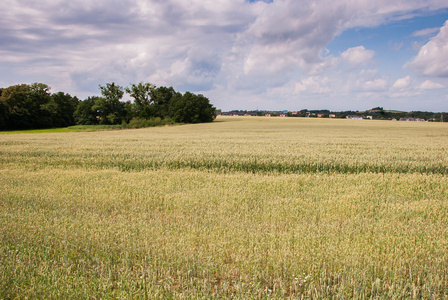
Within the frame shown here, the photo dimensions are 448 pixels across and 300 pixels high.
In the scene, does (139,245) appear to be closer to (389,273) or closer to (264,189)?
(389,273)

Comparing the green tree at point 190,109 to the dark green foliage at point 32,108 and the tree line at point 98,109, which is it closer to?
the tree line at point 98,109

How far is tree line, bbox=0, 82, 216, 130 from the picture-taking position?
7838cm

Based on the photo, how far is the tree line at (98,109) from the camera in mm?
78375

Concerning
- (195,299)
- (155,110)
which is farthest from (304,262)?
(155,110)

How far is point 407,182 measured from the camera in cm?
903

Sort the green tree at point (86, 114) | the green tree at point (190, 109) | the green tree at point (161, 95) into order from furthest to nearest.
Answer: the green tree at point (161, 95)
the green tree at point (86, 114)
the green tree at point (190, 109)

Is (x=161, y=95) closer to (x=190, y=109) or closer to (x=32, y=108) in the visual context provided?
(x=190, y=109)

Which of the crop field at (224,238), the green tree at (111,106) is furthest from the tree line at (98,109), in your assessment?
the crop field at (224,238)

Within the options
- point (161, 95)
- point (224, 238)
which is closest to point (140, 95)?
point (161, 95)

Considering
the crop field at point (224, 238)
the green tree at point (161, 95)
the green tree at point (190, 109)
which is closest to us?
the crop field at point (224, 238)

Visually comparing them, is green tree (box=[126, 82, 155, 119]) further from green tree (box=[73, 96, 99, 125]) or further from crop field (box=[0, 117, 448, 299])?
crop field (box=[0, 117, 448, 299])

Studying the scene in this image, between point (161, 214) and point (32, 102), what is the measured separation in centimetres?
9669

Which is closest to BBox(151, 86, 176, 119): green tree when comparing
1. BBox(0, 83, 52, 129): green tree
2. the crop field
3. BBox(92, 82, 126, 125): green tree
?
BBox(92, 82, 126, 125): green tree

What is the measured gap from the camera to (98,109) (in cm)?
10100
